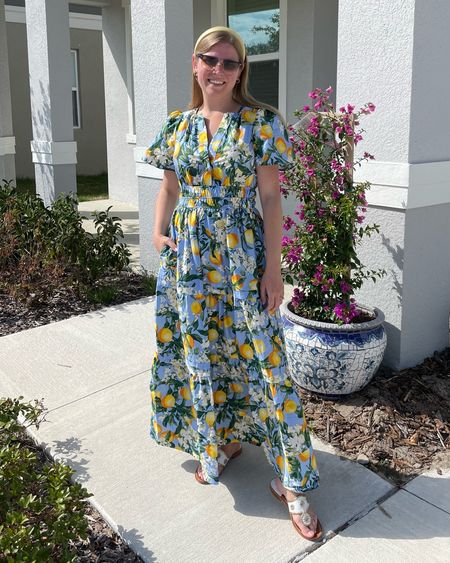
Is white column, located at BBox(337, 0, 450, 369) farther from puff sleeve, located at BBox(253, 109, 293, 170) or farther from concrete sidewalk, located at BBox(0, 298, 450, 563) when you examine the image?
puff sleeve, located at BBox(253, 109, 293, 170)

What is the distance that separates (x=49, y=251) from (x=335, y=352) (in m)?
3.01

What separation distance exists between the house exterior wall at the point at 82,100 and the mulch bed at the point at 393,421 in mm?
13022

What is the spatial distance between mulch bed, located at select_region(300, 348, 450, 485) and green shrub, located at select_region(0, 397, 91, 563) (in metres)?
1.40

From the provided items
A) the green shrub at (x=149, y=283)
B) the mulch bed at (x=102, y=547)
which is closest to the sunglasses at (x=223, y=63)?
the mulch bed at (x=102, y=547)

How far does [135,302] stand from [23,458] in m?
2.77

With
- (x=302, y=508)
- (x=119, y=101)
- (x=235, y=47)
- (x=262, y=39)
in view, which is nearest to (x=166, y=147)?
(x=235, y=47)

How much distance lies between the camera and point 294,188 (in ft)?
11.9

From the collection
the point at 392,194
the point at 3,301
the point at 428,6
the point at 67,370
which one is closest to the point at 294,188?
the point at 392,194

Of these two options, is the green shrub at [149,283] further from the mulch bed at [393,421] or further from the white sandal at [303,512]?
the white sandal at [303,512]

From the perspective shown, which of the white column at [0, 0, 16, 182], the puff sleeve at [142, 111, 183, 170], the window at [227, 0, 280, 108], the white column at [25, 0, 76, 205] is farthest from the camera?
the white column at [0, 0, 16, 182]

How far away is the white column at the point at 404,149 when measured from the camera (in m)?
3.46

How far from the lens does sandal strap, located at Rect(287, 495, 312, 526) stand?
2.58 metres

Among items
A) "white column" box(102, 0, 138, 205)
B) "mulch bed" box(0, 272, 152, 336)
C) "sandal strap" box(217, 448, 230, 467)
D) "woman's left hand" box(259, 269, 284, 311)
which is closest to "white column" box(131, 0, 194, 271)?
"mulch bed" box(0, 272, 152, 336)

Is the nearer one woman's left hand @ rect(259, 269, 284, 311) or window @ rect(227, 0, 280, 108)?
woman's left hand @ rect(259, 269, 284, 311)
